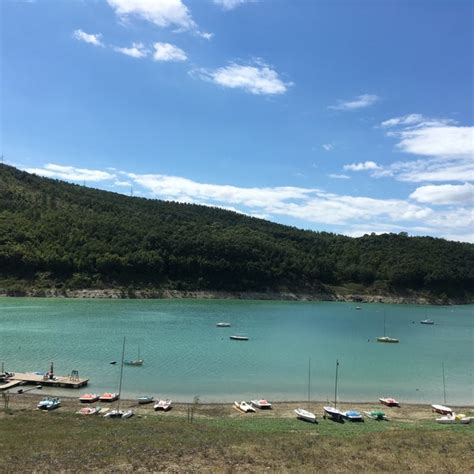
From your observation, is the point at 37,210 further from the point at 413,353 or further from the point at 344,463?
the point at 344,463

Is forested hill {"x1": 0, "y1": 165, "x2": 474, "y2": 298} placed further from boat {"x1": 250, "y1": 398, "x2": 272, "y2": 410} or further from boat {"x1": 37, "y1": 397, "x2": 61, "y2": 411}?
boat {"x1": 250, "y1": 398, "x2": 272, "y2": 410}

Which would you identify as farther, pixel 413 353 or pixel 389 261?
pixel 389 261

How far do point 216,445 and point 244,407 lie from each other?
36.9ft

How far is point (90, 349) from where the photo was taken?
47531 mm

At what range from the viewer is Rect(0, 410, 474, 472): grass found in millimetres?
15445

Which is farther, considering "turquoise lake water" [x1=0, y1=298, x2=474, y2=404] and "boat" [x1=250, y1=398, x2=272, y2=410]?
"turquoise lake water" [x1=0, y1=298, x2=474, y2=404]

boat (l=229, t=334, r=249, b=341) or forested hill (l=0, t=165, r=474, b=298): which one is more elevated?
forested hill (l=0, t=165, r=474, b=298)

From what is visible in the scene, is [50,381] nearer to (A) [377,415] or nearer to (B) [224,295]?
(A) [377,415]

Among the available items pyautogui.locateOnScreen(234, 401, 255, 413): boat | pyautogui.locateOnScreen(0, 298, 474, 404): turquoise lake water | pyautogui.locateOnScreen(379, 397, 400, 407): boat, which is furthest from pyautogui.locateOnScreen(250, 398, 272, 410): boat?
pyautogui.locateOnScreen(379, 397, 400, 407): boat

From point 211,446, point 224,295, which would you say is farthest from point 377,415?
point 224,295

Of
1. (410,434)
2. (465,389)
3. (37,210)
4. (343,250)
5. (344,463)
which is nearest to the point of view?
(344,463)

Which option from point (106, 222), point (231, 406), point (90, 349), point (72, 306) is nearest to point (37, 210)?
point (106, 222)

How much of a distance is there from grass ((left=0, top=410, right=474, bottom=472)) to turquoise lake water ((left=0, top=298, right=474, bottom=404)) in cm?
873

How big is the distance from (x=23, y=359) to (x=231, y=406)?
21.4m
